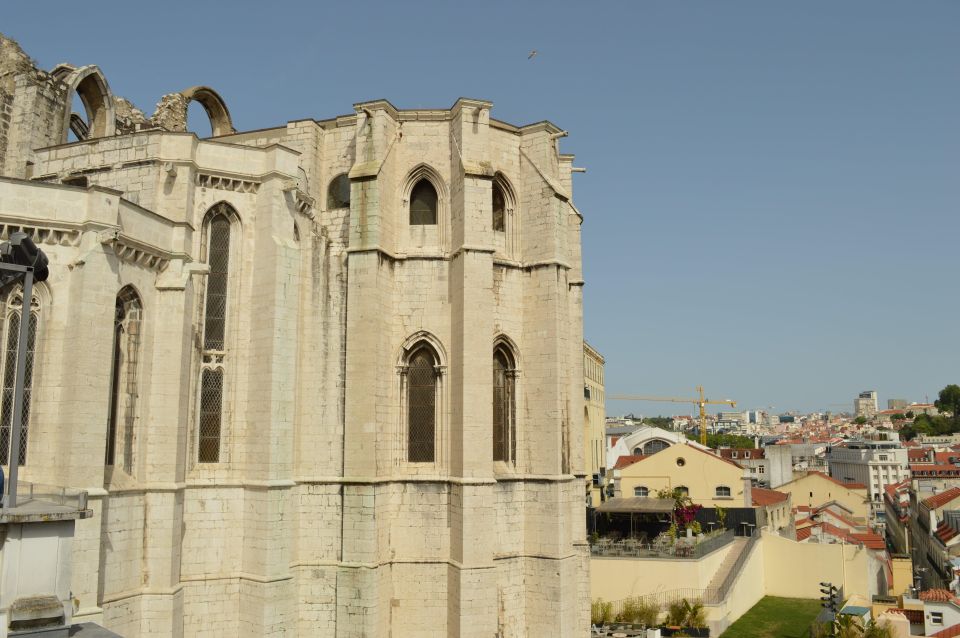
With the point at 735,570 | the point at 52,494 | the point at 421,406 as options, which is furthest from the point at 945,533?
the point at 52,494

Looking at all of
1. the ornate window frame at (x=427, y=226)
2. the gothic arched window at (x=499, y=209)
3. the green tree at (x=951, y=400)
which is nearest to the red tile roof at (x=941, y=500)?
the gothic arched window at (x=499, y=209)

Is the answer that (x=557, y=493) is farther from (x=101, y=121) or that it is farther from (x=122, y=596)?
(x=101, y=121)

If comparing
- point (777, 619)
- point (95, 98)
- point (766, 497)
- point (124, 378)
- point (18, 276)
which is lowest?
point (777, 619)

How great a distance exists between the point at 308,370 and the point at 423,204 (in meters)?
5.38

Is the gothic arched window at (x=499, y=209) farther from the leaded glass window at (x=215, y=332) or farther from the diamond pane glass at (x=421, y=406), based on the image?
the leaded glass window at (x=215, y=332)

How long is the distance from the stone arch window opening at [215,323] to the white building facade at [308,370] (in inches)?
1.9

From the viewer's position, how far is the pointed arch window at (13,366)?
48.3ft

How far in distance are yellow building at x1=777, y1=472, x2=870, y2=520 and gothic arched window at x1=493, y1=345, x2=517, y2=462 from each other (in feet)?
172

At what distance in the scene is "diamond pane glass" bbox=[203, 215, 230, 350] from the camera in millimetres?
18516

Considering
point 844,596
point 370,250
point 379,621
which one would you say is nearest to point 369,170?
point 370,250

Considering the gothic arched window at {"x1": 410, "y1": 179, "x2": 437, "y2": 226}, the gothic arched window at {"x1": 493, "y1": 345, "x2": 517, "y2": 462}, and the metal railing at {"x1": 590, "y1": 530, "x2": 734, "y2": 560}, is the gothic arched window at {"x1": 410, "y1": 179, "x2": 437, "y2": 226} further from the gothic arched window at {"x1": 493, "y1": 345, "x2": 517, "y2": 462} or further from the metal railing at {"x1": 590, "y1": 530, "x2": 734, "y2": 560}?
Result: the metal railing at {"x1": 590, "y1": 530, "x2": 734, "y2": 560}

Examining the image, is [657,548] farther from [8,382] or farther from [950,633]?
[8,382]

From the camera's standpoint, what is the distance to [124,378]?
54.3 ft

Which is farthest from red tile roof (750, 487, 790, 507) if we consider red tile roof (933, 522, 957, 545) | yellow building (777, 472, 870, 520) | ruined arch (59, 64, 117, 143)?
ruined arch (59, 64, 117, 143)
